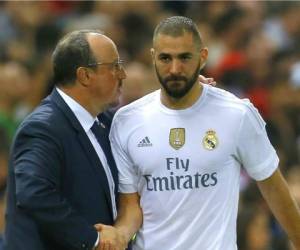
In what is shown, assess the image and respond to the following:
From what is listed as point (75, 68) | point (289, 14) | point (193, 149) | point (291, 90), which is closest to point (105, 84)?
point (75, 68)

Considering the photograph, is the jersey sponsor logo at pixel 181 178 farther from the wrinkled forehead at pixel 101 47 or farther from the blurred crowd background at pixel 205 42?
the blurred crowd background at pixel 205 42

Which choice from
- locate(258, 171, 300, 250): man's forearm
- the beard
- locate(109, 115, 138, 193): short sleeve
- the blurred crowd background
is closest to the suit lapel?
locate(109, 115, 138, 193): short sleeve

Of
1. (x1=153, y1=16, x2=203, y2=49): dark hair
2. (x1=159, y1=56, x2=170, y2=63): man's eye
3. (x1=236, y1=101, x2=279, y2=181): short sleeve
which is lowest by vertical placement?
(x1=236, y1=101, x2=279, y2=181): short sleeve

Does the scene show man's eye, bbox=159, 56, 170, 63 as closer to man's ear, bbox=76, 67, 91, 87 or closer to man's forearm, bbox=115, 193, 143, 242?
→ man's ear, bbox=76, 67, 91, 87

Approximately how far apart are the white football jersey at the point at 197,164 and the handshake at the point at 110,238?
229 mm

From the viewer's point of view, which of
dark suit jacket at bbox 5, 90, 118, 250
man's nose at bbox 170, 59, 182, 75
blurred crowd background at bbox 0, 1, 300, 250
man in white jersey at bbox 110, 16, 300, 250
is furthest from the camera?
blurred crowd background at bbox 0, 1, 300, 250

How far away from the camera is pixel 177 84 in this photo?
5.73 m

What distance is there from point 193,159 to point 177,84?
0.42m

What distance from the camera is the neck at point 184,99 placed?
19.3ft

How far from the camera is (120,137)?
601cm

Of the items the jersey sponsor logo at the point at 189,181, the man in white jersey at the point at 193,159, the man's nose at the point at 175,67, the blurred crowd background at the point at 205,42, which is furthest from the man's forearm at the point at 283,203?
the blurred crowd background at the point at 205,42

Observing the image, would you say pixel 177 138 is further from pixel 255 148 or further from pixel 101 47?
pixel 101 47

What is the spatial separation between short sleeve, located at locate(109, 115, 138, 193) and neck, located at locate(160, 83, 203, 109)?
311 millimetres

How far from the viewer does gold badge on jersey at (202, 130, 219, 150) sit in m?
5.85
